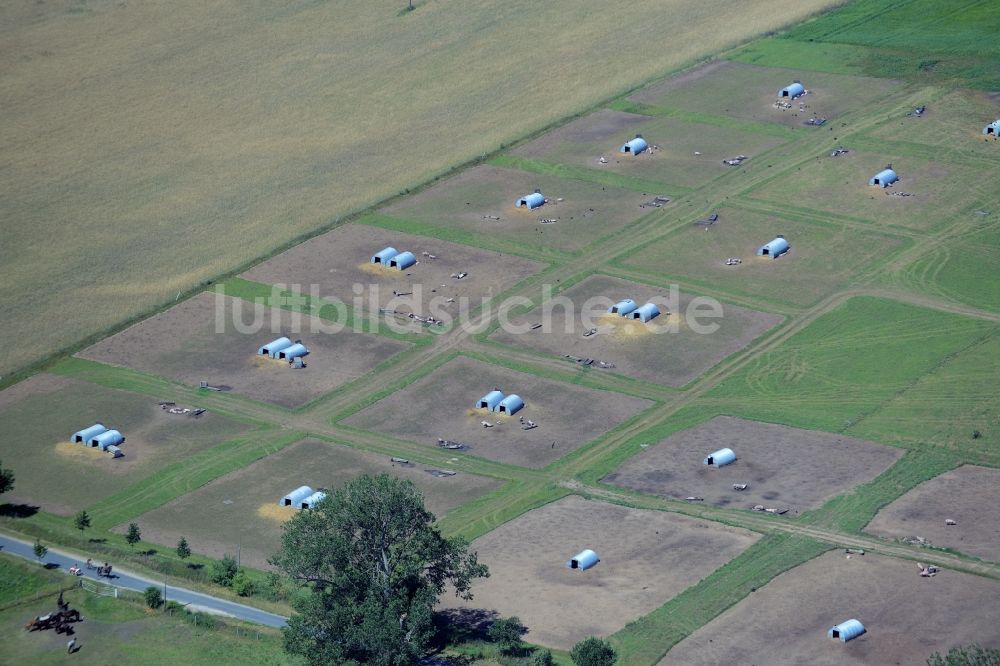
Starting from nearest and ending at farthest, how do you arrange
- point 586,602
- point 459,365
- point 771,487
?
point 586,602 → point 771,487 → point 459,365

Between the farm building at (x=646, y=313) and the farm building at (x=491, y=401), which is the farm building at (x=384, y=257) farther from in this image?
the farm building at (x=491, y=401)

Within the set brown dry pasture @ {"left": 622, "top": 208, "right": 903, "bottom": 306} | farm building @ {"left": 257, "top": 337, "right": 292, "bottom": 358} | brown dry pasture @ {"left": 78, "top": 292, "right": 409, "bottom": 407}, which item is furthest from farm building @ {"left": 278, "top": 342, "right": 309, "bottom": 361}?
brown dry pasture @ {"left": 622, "top": 208, "right": 903, "bottom": 306}

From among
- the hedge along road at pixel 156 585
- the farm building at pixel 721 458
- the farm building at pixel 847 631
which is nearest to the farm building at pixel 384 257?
the farm building at pixel 721 458

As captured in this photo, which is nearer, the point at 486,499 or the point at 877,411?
the point at 486,499

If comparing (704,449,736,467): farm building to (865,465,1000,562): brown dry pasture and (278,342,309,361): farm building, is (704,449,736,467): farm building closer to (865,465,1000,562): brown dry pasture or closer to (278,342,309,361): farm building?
(865,465,1000,562): brown dry pasture

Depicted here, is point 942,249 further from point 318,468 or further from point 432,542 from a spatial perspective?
point 432,542

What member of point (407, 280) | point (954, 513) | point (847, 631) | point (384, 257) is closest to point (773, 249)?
point (407, 280)

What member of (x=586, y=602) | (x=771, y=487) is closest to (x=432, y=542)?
(x=586, y=602)
